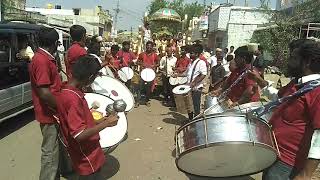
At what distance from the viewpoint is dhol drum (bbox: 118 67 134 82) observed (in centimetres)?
1057

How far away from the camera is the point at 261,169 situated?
3225 millimetres

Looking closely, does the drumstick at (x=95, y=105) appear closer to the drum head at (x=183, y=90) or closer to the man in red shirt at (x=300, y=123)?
the man in red shirt at (x=300, y=123)

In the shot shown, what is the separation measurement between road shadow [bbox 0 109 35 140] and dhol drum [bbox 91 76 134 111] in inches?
95.5

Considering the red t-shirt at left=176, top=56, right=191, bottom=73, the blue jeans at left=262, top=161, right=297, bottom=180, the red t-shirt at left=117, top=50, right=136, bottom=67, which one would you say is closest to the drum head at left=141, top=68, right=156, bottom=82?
the red t-shirt at left=117, top=50, right=136, bottom=67

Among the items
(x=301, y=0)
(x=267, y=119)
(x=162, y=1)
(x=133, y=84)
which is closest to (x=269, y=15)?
(x=301, y=0)

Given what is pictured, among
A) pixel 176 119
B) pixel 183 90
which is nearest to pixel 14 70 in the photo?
pixel 183 90

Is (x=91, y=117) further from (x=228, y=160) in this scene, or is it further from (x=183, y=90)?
(x=183, y=90)

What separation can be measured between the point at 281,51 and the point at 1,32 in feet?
51.7

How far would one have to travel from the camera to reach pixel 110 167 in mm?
6094

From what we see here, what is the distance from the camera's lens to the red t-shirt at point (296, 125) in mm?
2645

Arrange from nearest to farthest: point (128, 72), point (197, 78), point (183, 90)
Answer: point (197, 78)
point (183, 90)
point (128, 72)

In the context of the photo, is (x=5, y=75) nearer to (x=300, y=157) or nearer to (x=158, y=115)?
(x=158, y=115)

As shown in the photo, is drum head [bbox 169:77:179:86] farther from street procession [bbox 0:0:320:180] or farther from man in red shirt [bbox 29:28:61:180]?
man in red shirt [bbox 29:28:61:180]

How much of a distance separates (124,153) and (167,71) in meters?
5.61
